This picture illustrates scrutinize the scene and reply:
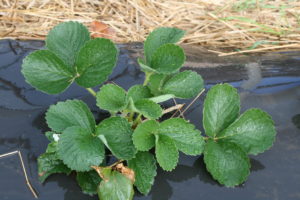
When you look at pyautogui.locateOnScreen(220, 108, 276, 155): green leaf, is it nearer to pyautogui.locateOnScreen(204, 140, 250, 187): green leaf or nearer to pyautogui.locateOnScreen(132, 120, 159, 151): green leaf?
pyautogui.locateOnScreen(204, 140, 250, 187): green leaf

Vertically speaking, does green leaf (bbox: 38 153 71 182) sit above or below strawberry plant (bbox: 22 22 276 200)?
below

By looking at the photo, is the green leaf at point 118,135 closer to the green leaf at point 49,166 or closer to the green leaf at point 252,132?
the green leaf at point 49,166

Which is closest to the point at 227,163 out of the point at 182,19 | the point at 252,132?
the point at 252,132

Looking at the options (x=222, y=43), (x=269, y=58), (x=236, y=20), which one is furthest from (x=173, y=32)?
(x=236, y=20)

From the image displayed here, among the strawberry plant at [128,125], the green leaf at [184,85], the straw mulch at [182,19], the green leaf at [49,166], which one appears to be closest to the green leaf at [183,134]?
the strawberry plant at [128,125]

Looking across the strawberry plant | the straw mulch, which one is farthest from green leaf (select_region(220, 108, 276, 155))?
the straw mulch

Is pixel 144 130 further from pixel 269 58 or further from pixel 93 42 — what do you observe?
pixel 269 58
